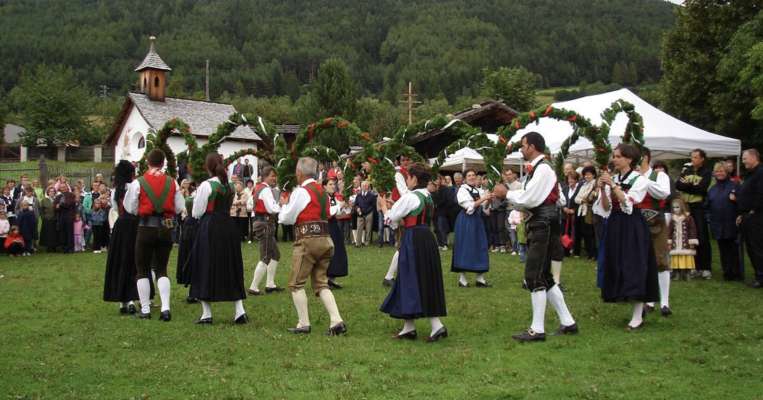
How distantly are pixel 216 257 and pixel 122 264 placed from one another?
1642 millimetres

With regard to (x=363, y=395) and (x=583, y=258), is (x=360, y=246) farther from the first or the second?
(x=363, y=395)

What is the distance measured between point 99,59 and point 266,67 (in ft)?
107

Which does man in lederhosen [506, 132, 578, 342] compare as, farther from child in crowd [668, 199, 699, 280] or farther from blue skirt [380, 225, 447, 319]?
child in crowd [668, 199, 699, 280]

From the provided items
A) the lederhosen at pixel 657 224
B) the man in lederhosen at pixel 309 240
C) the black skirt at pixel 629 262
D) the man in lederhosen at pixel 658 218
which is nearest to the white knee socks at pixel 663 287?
the man in lederhosen at pixel 658 218

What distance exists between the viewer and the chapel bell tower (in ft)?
177

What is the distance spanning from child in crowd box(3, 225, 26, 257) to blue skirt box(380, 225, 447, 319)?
13.7m

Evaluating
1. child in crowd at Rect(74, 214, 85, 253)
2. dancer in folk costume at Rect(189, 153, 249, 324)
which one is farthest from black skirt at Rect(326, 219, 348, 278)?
child in crowd at Rect(74, 214, 85, 253)

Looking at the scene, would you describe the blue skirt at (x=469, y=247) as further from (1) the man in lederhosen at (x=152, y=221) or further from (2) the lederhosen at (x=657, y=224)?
(1) the man in lederhosen at (x=152, y=221)

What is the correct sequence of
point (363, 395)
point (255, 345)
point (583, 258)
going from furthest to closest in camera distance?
point (583, 258), point (255, 345), point (363, 395)

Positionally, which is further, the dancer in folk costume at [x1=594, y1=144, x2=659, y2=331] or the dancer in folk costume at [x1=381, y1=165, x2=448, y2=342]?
the dancer in folk costume at [x1=594, y1=144, x2=659, y2=331]

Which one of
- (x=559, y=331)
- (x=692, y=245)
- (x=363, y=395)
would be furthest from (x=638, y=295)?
(x=692, y=245)

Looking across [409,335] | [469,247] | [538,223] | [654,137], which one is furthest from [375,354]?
[654,137]

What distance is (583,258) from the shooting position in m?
16.8

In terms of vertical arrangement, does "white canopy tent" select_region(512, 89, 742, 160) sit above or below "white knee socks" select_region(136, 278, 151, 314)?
above
